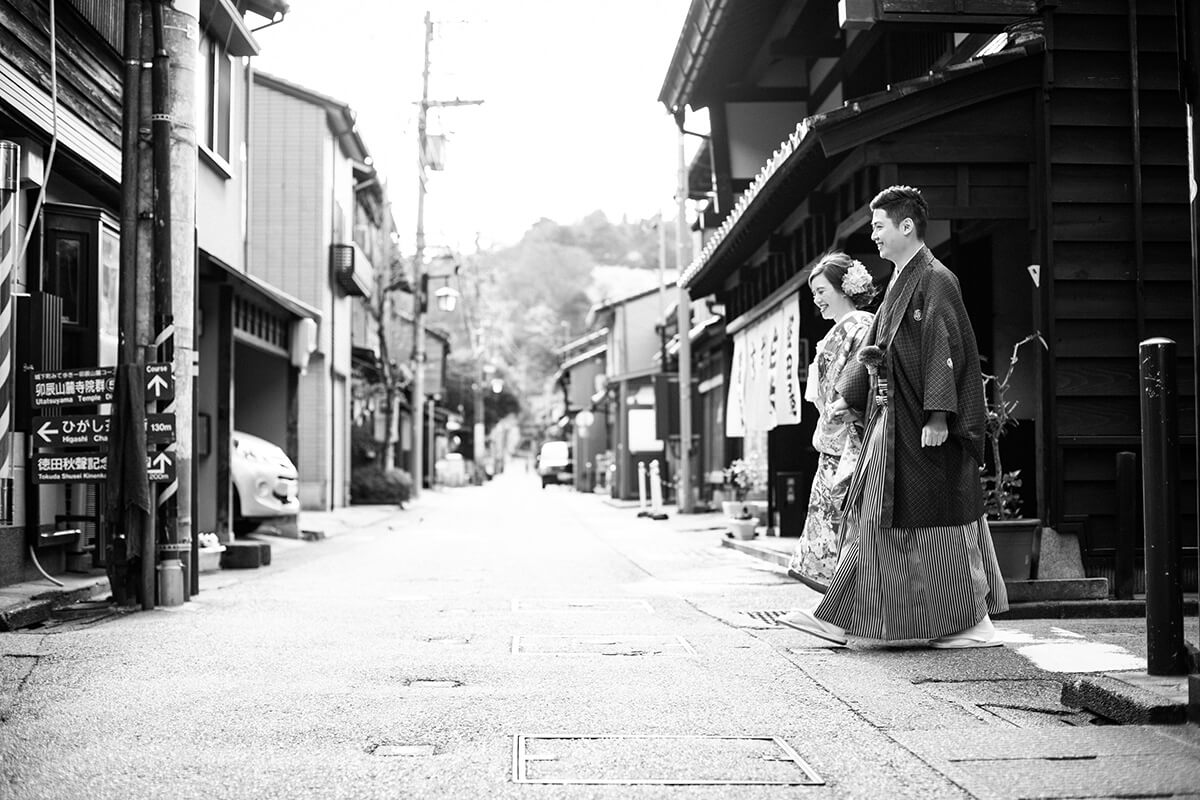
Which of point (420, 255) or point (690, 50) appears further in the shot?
point (420, 255)

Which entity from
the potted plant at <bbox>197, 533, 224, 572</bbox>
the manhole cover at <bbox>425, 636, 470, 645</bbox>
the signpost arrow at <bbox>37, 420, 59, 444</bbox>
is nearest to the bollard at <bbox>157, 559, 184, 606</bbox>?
the signpost arrow at <bbox>37, 420, 59, 444</bbox>

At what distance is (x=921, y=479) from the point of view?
6.08 meters

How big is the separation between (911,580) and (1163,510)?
1509 mm

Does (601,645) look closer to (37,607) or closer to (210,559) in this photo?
(37,607)

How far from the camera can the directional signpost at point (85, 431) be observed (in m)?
8.12

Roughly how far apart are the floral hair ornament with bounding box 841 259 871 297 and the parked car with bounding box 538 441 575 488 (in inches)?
2021

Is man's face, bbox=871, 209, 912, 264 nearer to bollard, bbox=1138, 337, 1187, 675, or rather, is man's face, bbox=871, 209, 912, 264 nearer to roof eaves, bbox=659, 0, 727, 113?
bollard, bbox=1138, 337, 1187, 675

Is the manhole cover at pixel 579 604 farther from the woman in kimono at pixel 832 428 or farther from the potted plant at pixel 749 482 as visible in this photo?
the potted plant at pixel 749 482

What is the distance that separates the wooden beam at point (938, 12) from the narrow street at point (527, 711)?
386cm

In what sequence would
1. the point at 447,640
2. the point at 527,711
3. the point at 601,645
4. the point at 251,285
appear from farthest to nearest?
the point at 251,285 < the point at 447,640 < the point at 601,645 < the point at 527,711

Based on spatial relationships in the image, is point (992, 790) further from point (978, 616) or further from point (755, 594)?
point (755, 594)

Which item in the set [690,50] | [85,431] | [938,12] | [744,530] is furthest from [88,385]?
[744,530]

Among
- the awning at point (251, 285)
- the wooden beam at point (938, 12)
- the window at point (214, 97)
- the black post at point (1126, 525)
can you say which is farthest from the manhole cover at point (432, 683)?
the window at point (214, 97)

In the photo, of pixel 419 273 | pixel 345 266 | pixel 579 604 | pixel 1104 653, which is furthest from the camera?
pixel 419 273
